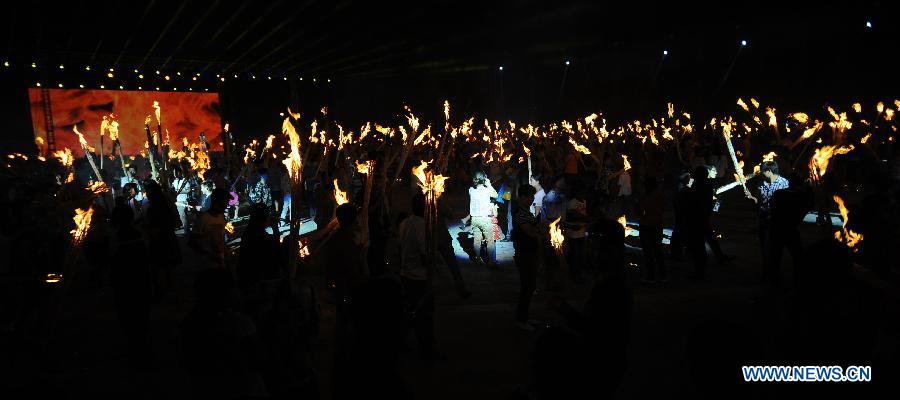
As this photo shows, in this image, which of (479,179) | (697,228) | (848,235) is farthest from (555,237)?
(848,235)

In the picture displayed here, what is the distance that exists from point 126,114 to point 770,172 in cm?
2371

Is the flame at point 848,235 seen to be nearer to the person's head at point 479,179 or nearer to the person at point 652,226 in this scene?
the person at point 652,226

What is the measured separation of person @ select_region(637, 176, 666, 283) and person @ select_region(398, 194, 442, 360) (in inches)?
147

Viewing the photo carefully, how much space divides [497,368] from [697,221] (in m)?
4.53

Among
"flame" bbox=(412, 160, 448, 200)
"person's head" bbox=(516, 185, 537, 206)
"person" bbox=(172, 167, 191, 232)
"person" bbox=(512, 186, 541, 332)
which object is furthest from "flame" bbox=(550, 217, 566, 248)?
"person" bbox=(172, 167, 191, 232)

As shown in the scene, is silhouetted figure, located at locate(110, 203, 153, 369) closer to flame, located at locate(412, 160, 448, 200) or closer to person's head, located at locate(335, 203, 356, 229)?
person's head, located at locate(335, 203, 356, 229)

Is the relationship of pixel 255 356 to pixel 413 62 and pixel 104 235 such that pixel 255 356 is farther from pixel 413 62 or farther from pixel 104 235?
pixel 413 62

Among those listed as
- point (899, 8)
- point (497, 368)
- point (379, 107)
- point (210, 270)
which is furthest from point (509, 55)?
point (210, 270)

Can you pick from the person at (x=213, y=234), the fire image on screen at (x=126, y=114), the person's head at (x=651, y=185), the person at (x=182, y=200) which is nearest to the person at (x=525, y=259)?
the person's head at (x=651, y=185)

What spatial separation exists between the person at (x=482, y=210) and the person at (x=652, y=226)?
95.4 inches

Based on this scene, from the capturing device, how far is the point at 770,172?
920 cm

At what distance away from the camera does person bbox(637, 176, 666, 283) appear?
27.3 feet

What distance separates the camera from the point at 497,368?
5.41 metres

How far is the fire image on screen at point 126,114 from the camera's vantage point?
72.1 ft
